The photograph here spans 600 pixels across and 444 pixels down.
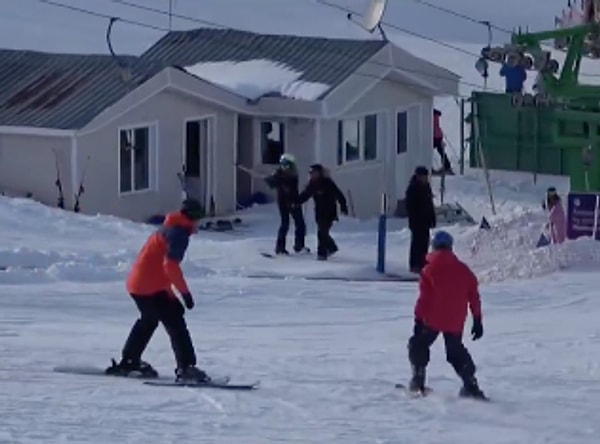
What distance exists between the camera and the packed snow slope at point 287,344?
1284cm

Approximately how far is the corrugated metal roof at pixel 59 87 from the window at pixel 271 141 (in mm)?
2441

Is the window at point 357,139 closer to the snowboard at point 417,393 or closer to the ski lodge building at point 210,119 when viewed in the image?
the ski lodge building at point 210,119

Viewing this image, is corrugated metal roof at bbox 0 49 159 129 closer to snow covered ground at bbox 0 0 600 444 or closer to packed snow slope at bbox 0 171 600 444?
packed snow slope at bbox 0 171 600 444

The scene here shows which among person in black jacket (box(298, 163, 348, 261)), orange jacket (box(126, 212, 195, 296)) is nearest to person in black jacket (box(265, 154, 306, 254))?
person in black jacket (box(298, 163, 348, 261))

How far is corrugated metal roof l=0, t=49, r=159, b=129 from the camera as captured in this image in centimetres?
2864

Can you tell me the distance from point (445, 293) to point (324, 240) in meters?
10.5

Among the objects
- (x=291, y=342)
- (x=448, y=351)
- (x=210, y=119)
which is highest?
(x=210, y=119)

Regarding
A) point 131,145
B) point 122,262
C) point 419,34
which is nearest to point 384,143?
point 131,145

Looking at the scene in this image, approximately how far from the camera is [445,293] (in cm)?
1338

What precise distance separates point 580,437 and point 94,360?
4371mm

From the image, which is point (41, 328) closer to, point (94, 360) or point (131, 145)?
point (94, 360)

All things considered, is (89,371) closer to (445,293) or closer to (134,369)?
(134,369)

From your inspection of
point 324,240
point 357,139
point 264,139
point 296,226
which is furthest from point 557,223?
point 357,139

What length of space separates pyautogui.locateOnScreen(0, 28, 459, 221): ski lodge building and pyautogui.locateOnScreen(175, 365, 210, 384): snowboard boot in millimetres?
14375
